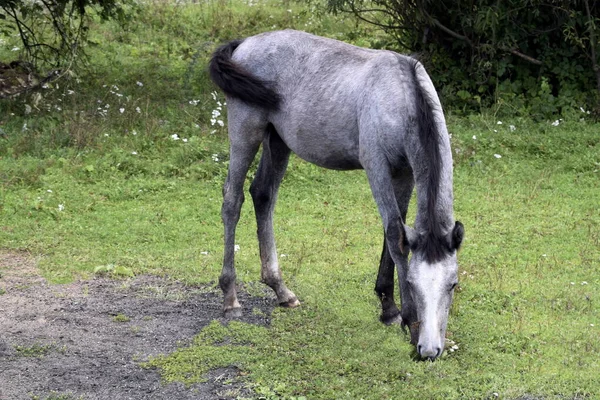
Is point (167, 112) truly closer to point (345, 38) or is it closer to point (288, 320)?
point (345, 38)

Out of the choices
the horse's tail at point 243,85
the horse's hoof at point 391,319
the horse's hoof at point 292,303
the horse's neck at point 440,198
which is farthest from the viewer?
the horse's hoof at point 292,303

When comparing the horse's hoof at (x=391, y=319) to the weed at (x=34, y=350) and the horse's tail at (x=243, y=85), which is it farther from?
the weed at (x=34, y=350)

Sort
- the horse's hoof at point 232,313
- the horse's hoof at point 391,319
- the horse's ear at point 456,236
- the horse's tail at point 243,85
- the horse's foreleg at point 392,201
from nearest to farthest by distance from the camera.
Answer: the horse's ear at point 456,236
the horse's foreleg at point 392,201
the horse's hoof at point 391,319
the horse's tail at point 243,85
the horse's hoof at point 232,313

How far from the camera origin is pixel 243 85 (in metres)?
6.47

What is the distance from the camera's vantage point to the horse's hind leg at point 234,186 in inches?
261

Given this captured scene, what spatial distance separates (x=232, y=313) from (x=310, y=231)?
209 cm

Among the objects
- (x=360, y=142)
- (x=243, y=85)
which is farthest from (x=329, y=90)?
(x=243, y=85)

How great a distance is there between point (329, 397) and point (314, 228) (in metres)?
3.52

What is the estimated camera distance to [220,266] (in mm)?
7730

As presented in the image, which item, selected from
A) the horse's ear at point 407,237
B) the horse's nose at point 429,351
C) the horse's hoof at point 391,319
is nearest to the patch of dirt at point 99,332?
the horse's hoof at point 391,319

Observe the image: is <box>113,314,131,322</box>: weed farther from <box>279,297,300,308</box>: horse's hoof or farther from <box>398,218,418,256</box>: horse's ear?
<box>398,218,418,256</box>: horse's ear

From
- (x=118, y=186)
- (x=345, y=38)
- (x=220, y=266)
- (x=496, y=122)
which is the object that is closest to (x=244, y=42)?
(x=220, y=266)

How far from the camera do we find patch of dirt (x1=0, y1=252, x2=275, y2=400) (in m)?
5.37

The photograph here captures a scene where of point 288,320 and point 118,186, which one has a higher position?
point 288,320
